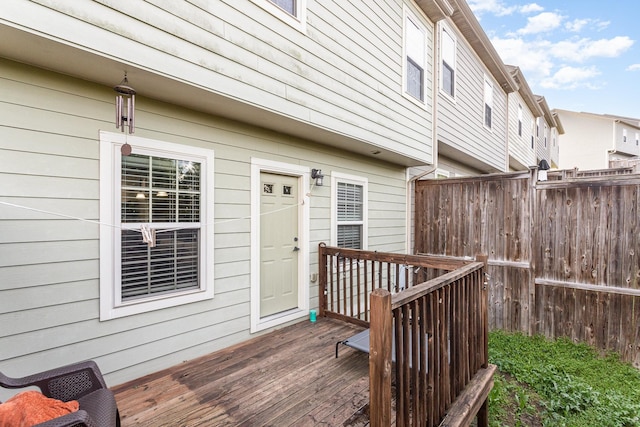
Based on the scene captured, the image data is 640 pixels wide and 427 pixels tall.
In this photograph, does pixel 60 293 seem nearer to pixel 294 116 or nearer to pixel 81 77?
pixel 81 77

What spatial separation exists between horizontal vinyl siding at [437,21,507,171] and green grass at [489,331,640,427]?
4.10 meters

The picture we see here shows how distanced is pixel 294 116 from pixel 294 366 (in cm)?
260

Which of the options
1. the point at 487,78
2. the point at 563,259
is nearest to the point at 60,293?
the point at 563,259

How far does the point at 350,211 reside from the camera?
5.16 m

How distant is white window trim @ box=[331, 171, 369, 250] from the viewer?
15.6 ft

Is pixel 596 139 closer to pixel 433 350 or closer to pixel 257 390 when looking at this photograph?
pixel 433 350

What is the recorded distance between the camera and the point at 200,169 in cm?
317

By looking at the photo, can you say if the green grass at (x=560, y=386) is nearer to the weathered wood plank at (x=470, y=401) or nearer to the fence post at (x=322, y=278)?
the weathered wood plank at (x=470, y=401)

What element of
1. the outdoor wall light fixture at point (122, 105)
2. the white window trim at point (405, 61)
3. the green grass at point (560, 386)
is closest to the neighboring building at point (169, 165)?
the outdoor wall light fixture at point (122, 105)

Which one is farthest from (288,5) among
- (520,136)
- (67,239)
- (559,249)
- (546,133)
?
(546,133)

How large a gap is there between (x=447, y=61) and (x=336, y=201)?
14.4 ft

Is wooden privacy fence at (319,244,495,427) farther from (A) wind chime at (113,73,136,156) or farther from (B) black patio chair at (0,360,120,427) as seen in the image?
(A) wind chime at (113,73,136,156)

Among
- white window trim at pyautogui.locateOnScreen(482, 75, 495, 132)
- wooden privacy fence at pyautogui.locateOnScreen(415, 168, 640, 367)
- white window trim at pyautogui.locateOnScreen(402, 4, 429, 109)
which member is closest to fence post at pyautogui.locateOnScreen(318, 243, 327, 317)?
wooden privacy fence at pyautogui.locateOnScreen(415, 168, 640, 367)

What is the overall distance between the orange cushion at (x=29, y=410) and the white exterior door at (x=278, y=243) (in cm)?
233
